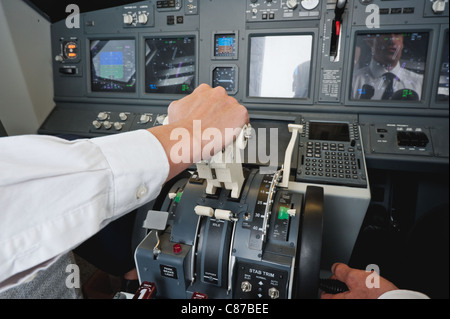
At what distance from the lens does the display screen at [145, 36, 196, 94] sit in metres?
1.74

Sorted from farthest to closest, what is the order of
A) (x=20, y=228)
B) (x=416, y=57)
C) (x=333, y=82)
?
1. (x=333, y=82)
2. (x=416, y=57)
3. (x=20, y=228)

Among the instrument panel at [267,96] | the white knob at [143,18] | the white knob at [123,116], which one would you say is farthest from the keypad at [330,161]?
the white knob at [143,18]

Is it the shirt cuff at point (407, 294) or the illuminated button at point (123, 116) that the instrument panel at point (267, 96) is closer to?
the illuminated button at point (123, 116)

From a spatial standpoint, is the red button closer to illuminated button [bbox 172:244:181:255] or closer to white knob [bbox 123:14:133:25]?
illuminated button [bbox 172:244:181:255]

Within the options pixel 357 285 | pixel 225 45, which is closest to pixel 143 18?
pixel 225 45

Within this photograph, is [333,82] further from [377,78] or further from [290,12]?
[290,12]

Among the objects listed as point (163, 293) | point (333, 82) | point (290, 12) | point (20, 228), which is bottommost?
point (163, 293)

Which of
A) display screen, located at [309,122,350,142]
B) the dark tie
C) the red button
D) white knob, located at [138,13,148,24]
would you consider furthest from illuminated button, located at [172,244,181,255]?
white knob, located at [138,13,148,24]

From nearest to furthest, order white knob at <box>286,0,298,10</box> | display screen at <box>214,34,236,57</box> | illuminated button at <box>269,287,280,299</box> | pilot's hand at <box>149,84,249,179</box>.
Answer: pilot's hand at <box>149,84,249,179</box> < illuminated button at <box>269,287,280,299</box> < white knob at <box>286,0,298,10</box> < display screen at <box>214,34,236,57</box>

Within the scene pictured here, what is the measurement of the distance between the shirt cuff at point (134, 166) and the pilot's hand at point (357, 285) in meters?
0.48

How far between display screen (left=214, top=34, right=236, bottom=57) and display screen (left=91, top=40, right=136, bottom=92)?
514 millimetres

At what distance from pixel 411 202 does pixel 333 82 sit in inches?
26.7

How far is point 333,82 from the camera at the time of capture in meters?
1.53
